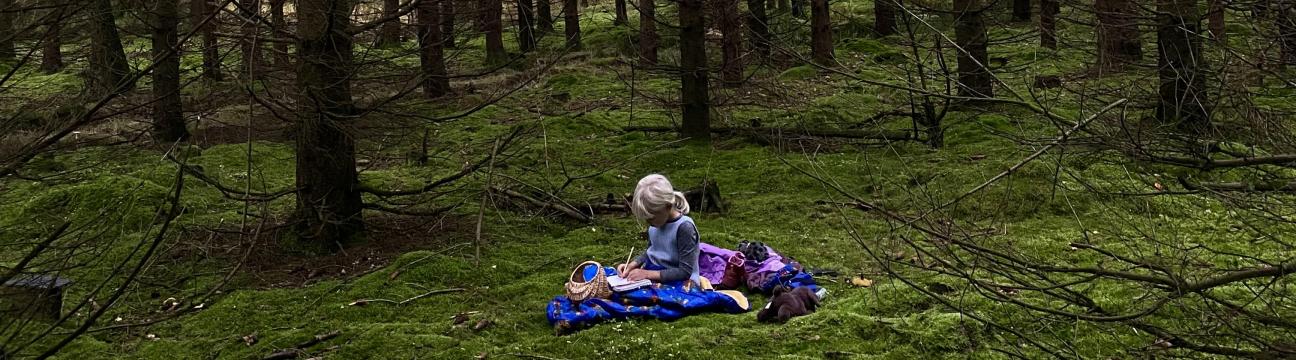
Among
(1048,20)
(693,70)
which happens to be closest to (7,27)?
(693,70)

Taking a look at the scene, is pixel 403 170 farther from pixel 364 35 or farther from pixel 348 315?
pixel 348 315

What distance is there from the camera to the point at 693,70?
31.1 ft

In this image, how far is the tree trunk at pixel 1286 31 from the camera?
3121mm

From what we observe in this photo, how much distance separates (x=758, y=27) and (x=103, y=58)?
1021cm

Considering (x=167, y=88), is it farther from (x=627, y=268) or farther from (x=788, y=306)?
(x=788, y=306)

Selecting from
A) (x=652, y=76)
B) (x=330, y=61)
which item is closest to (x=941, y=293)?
(x=330, y=61)

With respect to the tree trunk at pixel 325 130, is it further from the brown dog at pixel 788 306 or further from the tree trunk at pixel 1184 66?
the tree trunk at pixel 1184 66

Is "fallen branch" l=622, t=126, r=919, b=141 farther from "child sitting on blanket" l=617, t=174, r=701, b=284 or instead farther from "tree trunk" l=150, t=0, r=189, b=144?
"tree trunk" l=150, t=0, r=189, b=144

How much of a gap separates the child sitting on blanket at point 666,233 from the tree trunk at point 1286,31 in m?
Answer: 3.06

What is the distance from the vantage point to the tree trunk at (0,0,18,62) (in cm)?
349

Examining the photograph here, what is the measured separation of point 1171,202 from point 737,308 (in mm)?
3770

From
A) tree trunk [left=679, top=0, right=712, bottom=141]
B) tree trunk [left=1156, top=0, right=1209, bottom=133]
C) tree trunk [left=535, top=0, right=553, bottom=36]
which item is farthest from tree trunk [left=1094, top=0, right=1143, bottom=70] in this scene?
tree trunk [left=679, top=0, right=712, bottom=141]

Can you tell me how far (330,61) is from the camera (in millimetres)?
6477

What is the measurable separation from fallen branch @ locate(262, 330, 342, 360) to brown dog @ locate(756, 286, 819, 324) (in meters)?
2.34
